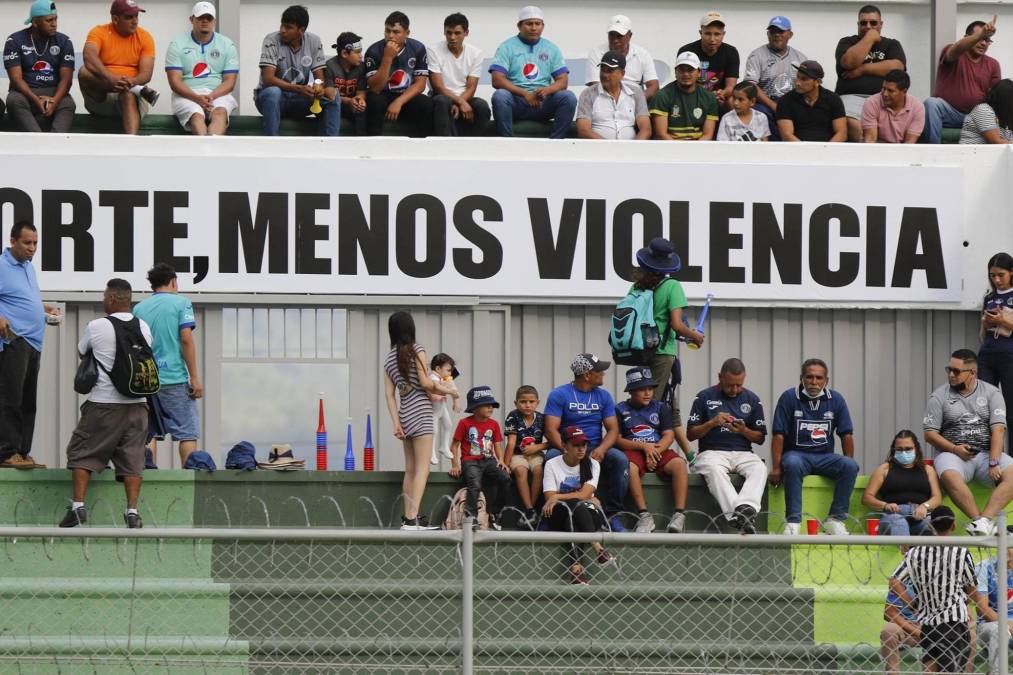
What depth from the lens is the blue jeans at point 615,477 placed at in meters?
11.9

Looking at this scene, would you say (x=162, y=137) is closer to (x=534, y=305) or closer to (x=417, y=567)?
(x=534, y=305)

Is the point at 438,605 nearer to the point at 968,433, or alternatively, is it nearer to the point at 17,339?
the point at 17,339

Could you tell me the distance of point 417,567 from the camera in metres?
11.3

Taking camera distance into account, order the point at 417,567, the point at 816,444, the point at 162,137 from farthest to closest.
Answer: the point at 162,137, the point at 816,444, the point at 417,567

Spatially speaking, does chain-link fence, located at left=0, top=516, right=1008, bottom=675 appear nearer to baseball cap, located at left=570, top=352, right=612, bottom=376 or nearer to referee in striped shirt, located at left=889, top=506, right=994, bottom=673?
referee in striped shirt, located at left=889, top=506, right=994, bottom=673

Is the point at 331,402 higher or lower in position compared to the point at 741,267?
lower

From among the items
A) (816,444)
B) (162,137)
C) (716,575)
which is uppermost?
(162,137)

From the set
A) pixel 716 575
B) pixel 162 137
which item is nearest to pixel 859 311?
pixel 716 575

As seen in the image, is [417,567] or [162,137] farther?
[162,137]

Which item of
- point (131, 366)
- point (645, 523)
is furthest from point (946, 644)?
point (131, 366)

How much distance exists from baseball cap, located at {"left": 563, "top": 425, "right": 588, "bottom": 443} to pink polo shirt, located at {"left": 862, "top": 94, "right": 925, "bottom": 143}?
15.8ft

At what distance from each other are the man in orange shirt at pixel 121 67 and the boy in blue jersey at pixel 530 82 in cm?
303

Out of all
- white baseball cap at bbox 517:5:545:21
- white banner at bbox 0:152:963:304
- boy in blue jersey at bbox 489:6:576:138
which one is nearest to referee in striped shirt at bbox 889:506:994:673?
white banner at bbox 0:152:963:304

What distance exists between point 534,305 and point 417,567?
3.78 metres
